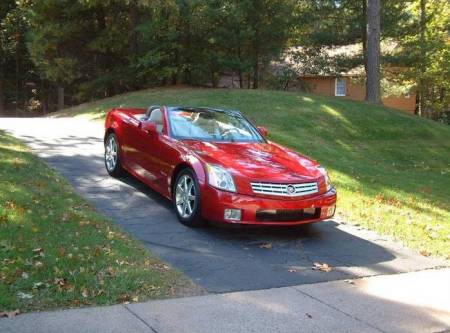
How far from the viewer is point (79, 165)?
33.4 feet

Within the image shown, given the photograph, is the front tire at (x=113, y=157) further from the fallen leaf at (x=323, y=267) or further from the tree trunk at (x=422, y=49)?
the tree trunk at (x=422, y=49)

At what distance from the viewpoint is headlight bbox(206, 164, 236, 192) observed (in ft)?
22.2

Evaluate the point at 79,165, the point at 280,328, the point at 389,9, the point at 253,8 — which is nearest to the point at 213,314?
the point at 280,328

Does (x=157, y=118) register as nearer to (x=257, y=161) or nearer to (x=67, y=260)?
(x=257, y=161)

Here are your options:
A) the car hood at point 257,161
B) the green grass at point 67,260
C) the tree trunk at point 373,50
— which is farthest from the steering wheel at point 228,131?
the tree trunk at point 373,50

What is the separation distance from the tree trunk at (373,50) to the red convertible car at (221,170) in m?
13.5

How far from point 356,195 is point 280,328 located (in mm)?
5570

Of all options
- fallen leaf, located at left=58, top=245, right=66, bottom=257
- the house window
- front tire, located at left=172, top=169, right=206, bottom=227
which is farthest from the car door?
the house window

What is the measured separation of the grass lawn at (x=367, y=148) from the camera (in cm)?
861

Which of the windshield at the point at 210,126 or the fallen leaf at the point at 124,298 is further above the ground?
the windshield at the point at 210,126

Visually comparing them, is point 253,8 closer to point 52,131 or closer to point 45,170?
point 52,131

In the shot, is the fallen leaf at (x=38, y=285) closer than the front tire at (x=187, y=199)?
Yes

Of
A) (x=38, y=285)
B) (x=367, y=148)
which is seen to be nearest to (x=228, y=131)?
(x=38, y=285)

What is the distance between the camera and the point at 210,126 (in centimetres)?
840
